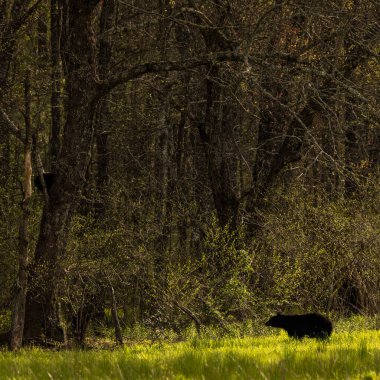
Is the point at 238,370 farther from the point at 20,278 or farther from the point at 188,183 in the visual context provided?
the point at 188,183

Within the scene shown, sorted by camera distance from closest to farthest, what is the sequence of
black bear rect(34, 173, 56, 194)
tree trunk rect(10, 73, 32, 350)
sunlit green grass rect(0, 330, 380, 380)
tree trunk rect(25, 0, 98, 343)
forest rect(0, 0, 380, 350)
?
sunlit green grass rect(0, 330, 380, 380) < tree trunk rect(10, 73, 32, 350) < forest rect(0, 0, 380, 350) < tree trunk rect(25, 0, 98, 343) < black bear rect(34, 173, 56, 194)

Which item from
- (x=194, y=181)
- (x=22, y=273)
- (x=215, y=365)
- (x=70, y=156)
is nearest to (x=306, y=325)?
(x=215, y=365)

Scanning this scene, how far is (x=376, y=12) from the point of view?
53.0 feet

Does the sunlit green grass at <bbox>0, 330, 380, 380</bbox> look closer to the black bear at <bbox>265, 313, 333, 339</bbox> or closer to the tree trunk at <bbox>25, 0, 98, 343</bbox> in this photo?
the black bear at <bbox>265, 313, 333, 339</bbox>

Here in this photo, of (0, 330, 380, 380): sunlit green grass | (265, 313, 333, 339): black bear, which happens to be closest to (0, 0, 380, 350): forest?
(265, 313, 333, 339): black bear

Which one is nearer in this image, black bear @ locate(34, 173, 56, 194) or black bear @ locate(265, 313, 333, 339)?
black bear @ locate(265, 313, 333, 339)

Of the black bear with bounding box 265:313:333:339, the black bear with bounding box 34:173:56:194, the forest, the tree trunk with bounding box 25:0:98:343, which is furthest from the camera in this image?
the black bear with bounding box 34:173:56:194

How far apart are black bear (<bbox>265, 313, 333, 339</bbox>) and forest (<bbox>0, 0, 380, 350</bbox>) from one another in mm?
2829

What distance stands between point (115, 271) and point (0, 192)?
12.4ft

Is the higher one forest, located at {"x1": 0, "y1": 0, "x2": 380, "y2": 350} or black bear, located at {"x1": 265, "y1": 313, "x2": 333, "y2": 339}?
forest, located at {"x1": 0, "y1": 0, "x2": 380, "y2": 350}

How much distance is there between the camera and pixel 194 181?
21016mm

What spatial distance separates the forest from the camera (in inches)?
517

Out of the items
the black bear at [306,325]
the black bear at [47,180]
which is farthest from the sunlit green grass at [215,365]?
the black bear at [47,180]

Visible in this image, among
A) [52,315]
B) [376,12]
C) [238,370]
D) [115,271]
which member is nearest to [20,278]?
[52,315]
